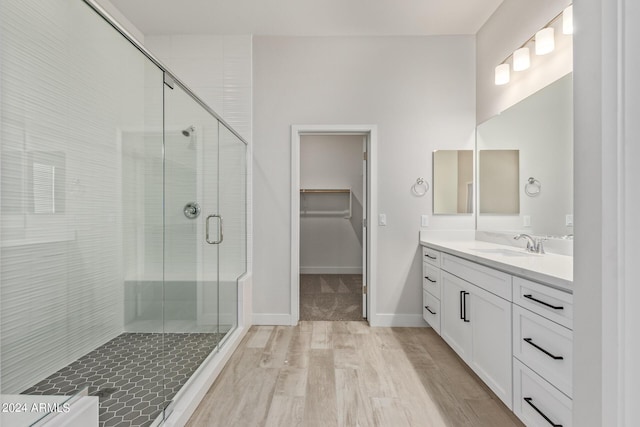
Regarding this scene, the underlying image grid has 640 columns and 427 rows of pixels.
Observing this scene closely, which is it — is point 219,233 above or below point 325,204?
below

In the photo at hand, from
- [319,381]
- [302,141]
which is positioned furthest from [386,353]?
[302,141]

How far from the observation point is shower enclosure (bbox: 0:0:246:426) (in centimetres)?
93

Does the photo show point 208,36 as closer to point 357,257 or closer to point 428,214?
point 428,214

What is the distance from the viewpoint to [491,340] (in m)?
1.85

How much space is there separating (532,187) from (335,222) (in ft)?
11.8

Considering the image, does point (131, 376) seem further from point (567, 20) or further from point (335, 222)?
point (335, 222)

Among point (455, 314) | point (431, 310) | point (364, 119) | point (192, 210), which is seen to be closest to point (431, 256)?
point (431, 310)

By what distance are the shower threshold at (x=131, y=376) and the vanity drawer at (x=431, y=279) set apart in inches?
74.6

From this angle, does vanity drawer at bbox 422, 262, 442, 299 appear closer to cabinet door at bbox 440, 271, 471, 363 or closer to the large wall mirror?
cabinet door at bbox 440, 271, 471, 363

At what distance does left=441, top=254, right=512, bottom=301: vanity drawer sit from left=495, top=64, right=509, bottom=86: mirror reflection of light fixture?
4.80 ft

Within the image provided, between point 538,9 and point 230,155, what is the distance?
2463mm

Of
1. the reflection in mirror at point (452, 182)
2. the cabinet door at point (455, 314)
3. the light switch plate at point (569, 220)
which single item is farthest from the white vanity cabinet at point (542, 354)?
the reflection in mirror at point (452, 182)

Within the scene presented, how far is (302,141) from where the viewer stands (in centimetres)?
560

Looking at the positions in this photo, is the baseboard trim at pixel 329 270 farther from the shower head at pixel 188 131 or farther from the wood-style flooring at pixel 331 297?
the shower head at pixel 188 131
